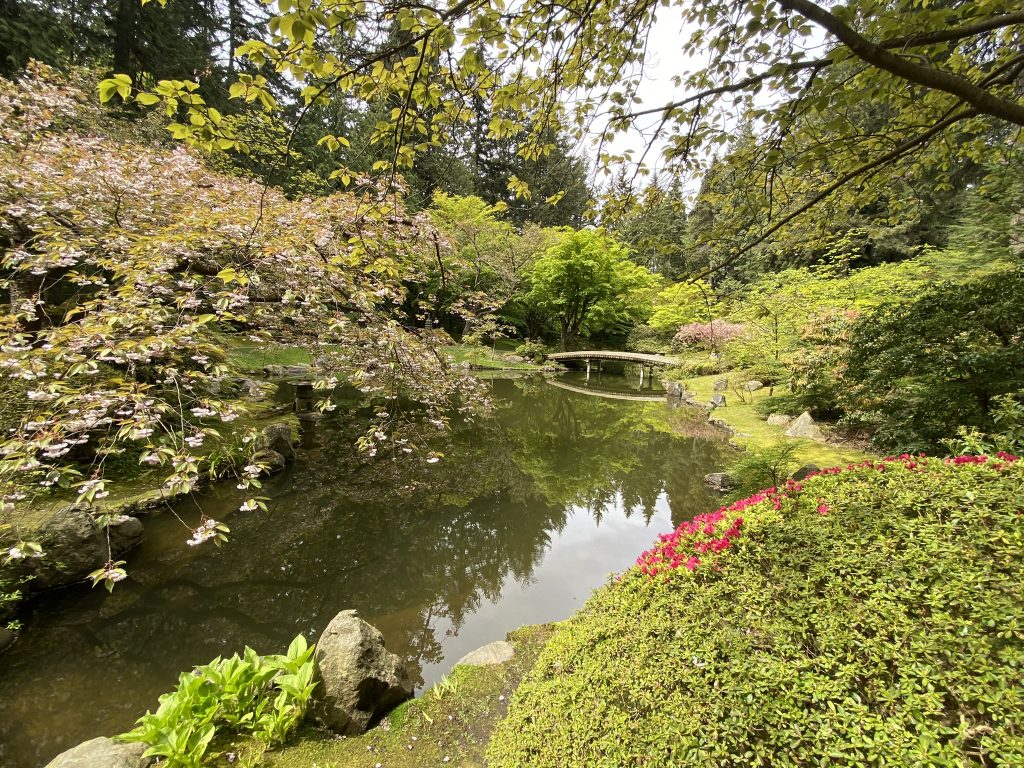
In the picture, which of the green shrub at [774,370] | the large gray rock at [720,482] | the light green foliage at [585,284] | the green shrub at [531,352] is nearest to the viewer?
the large gray rock at [720,482]

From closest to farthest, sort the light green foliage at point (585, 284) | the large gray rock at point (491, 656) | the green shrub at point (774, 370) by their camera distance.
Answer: the large gray rock at point (491, 656) → the green shrub at point (774, 370) → the light green foliage at point (585, 284)

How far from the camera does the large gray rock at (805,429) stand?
8312 mm

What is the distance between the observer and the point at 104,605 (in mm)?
4207

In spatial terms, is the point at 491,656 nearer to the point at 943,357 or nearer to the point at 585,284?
the point at 943,357

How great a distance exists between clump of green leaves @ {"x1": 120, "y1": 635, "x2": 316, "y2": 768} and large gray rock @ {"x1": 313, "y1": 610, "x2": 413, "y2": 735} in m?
0.10

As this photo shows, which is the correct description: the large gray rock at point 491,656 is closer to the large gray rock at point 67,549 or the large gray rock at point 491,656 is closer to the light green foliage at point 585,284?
the large gray rock at point 67,549

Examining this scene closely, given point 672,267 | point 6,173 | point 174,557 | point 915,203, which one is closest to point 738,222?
point 915,203

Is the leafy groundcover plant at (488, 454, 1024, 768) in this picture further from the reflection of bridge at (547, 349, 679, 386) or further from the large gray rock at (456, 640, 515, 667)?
the reflection of bridge at (547, 349, 679, 386)

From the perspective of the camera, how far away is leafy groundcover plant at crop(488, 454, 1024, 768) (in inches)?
52.9

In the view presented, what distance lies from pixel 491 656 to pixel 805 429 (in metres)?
8.31

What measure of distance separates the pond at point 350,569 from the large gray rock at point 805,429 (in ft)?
5.58

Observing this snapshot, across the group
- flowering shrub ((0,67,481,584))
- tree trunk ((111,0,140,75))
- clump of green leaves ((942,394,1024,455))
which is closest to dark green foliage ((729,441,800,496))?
clump of green leaves ((942,394,1024,455))

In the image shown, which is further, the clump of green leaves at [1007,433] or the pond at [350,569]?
the pond at [350,569]

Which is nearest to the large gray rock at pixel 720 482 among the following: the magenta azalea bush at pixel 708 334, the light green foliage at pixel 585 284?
the magenta azalea bush at pixel 708 334
